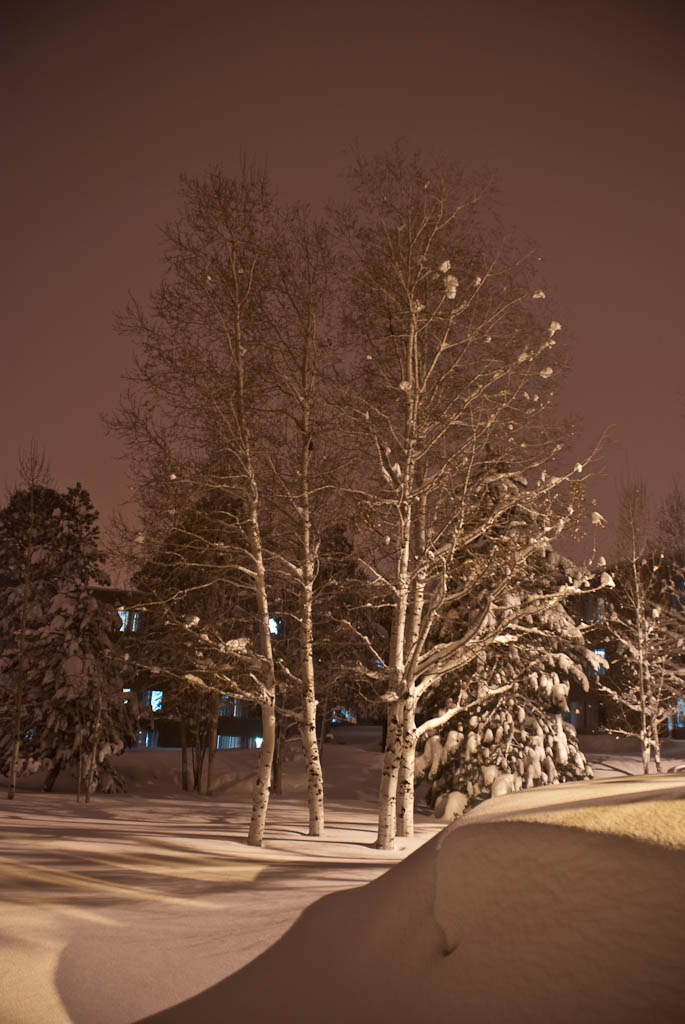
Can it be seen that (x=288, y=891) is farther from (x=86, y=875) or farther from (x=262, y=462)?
(x=262, y=462)

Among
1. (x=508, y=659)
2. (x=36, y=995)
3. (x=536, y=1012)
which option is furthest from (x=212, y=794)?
(x=536, y=1012)

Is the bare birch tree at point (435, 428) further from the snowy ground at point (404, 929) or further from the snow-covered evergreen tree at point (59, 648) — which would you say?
the snow-covered evergreen tree at point (59, 648)

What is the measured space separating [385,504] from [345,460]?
5.87ft

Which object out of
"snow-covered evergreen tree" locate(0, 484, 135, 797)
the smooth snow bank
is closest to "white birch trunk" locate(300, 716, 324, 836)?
the smooth snow bank

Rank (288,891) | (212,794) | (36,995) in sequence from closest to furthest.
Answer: (36,995), (288,891), (212,794)

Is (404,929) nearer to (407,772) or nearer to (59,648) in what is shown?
(407,772)

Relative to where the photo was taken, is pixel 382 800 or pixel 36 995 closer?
pixel 36 995

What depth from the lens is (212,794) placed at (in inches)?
1162

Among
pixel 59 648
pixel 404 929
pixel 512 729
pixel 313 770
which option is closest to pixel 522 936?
pixel 404 929

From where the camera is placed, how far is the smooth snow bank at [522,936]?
9.95ft

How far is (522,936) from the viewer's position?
3.47 metres

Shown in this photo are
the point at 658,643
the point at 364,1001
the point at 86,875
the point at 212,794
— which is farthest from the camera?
the point at 212,794

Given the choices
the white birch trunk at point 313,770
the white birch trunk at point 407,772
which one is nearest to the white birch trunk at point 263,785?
the white birch trunk at point 313,770

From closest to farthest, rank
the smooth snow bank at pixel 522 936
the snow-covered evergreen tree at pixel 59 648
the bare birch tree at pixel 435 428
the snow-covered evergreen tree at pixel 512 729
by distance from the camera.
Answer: the smooth snow bank at pixel 522 936 → the bare birch tree at pixel 435 428 → the snow-covered evergreen tree at pixel 512 729 → the snow-covered evergreen tree at pixel 59 648
